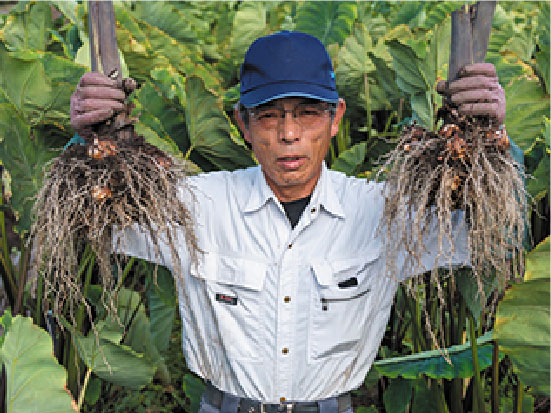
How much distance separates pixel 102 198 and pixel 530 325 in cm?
96

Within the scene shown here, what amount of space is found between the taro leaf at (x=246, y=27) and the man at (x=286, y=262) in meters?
1.52

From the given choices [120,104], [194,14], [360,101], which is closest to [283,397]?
[120,104]

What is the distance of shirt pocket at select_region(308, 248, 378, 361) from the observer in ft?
4.81

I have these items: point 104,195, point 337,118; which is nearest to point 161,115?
point 337,118

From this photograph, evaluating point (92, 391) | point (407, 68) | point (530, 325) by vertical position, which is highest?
point (407, 68)

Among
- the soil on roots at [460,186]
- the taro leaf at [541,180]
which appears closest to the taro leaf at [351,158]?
the taro leaf at [541,180]

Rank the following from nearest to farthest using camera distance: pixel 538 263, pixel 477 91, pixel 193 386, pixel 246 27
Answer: pixel 538 263 < pixel 477 91 < pixel 193 386 < pixel 246 27

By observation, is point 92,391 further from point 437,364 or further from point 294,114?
point 294,114

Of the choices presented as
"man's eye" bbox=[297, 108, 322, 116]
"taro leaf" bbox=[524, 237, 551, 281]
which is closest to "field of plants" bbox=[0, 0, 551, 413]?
"taro leaf" bbox=[524, 237, 551, 281]

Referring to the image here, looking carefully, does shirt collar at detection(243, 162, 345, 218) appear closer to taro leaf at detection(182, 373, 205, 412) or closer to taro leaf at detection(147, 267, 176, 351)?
taro leaf at detection(147, 267, 176, 351)

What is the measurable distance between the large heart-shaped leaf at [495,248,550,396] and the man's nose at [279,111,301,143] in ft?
1.96

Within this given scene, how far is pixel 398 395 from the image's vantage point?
80.4 inches

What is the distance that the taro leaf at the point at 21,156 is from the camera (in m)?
1.83

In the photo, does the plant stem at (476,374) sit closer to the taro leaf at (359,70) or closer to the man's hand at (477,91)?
the man's hand at (477,91)
